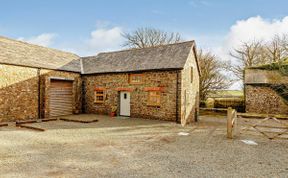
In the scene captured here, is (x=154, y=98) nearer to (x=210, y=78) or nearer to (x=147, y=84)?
(x=147, y=84)

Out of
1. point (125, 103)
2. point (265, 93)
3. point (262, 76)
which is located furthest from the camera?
point (262, 76)

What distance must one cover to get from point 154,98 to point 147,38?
21.1 m

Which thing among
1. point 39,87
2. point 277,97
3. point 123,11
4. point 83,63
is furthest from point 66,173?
point 277,97

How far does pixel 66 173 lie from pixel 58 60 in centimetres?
1454

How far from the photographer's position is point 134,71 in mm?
15258

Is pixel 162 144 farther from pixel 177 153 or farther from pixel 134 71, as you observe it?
pixel 134 71

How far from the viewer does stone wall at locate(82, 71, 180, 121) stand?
13633 mm

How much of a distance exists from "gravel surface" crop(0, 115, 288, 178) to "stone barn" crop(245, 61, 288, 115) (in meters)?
11.8

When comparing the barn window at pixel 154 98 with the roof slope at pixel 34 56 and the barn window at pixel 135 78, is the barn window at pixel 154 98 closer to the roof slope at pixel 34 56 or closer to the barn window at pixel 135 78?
the barn window at pixel 135 78

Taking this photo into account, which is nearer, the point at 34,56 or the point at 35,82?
the point at 35,82

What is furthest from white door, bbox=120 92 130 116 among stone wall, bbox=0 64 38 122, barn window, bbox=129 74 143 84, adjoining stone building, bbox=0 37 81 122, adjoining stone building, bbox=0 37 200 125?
stone wall, bbox=0 64 38 122

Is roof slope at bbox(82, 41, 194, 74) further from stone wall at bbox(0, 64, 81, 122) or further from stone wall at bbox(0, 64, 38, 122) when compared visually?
stone wall at bbox(0, 64, 38, 122)

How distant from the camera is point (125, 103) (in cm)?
1597

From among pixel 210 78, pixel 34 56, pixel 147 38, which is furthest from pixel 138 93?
pixel 147 38
